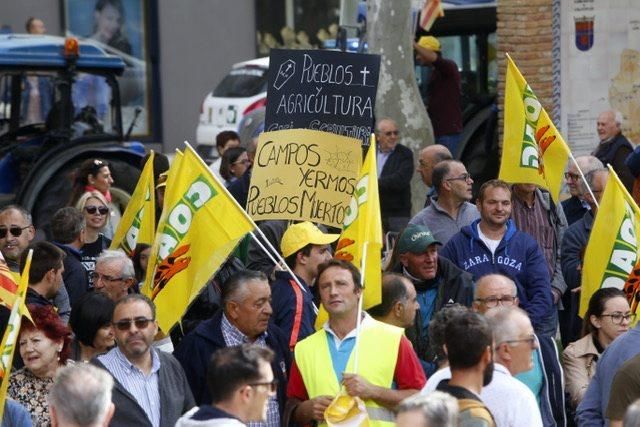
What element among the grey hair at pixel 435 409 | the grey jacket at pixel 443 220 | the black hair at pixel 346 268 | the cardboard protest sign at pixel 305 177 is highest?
the cardboard protest sign at pixel 305 177

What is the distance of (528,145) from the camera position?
1127cm

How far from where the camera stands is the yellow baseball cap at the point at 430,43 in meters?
17.7

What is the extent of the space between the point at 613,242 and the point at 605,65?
23.1 feet

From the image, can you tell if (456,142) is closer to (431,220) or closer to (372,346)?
(431,220)

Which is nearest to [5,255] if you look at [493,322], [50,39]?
[493,322]

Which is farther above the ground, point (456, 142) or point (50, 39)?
point (50, 39)

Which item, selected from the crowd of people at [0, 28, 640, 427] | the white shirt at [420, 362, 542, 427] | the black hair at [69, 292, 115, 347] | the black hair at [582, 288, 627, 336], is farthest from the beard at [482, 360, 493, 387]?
the black hair at [69, 292, 115, 347]

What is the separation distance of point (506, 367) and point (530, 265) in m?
2.93

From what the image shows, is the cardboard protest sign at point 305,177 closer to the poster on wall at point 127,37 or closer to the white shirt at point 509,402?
the white shirt at point 509,402

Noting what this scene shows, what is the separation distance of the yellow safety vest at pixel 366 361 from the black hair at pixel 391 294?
18.4 inches

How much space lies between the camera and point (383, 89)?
18000mm

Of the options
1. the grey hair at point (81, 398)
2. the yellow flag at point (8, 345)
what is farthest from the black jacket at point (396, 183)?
the grey hair at point (81, 398)

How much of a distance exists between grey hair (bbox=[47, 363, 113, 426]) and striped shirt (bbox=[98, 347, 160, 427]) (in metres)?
1.72

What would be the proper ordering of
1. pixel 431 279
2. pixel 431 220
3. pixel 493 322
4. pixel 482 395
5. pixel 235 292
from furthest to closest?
pixel 431 220, pixel 431 279, pixel 235 292, pixel 493 322, pixel 482 395
